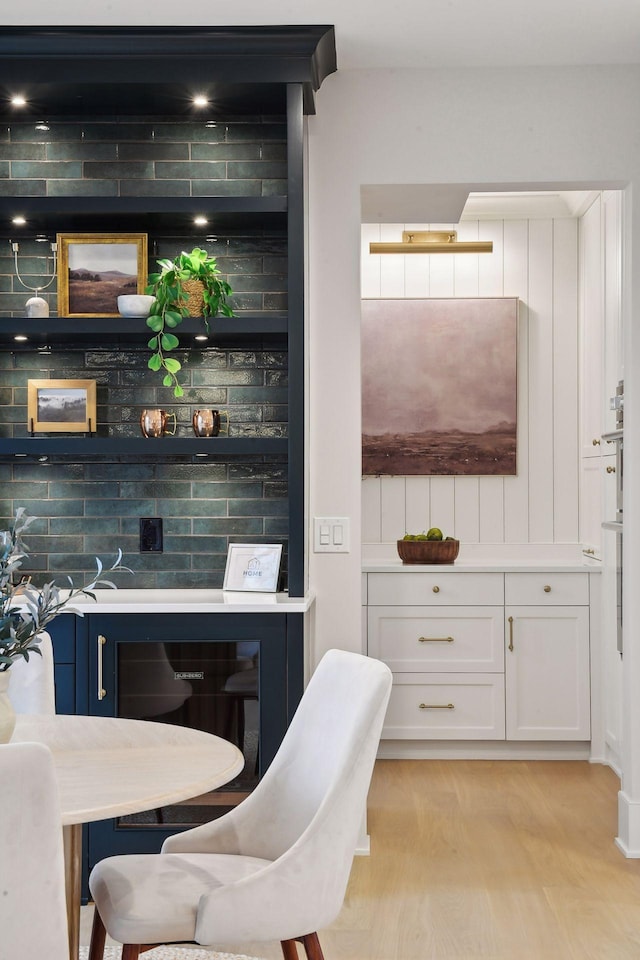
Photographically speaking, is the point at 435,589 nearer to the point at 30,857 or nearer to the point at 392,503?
→ the point at 392,503

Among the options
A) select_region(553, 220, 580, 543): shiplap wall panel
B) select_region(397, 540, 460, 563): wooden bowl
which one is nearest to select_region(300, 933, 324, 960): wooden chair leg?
select_region(397, 540, 460, 563): wooden bowl

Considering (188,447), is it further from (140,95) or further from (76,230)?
(140,95)

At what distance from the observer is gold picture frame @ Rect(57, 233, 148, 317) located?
331cm

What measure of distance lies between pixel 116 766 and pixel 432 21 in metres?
2.41

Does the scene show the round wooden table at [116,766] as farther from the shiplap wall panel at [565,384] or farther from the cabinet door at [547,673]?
the shiplap wall panel at [565,384]

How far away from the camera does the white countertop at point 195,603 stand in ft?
9.61

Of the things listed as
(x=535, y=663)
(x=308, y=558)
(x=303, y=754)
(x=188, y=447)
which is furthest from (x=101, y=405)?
(x=535, y=663)

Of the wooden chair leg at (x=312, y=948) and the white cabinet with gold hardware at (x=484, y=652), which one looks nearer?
the wooden chair leg at (x=312, y=948)

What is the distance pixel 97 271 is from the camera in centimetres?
332

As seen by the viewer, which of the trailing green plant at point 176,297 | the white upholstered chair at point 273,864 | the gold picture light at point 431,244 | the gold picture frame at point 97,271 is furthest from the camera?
the gold picture light at point 431,244

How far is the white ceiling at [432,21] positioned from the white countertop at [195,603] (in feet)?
5.87

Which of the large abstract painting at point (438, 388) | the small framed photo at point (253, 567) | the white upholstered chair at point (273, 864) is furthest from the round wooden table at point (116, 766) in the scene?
the large abstract painting at point (438, 388)

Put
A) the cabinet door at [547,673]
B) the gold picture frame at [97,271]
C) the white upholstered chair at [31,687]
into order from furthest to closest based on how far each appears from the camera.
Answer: the cabinet door at [547,673]
the gold picture frame at [97,271]
the white upholstered chair at [31,687]

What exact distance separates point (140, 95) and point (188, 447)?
3.90ft
